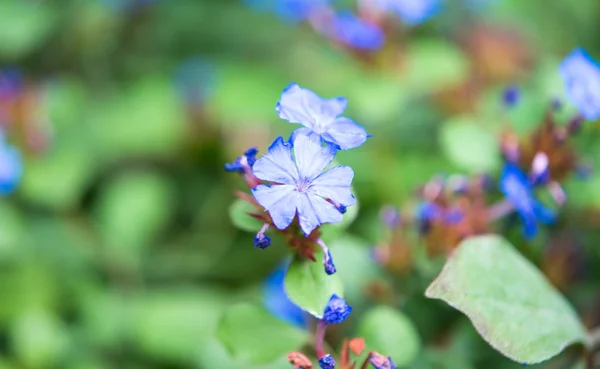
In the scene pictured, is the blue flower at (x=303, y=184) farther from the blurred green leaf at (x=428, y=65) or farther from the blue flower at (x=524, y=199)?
the blurred green leaf at (x=428, y=65)

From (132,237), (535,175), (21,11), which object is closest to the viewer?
(535,175)

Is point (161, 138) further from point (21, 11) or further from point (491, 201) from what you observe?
point (491, 201)

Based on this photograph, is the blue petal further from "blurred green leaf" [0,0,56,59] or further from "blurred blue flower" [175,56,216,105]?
"blurred green leaf" [0,0,56,59]

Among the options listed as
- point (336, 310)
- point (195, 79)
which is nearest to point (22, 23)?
point (195, 79)

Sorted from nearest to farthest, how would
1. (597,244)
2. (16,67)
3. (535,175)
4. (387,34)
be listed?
1. (535,175)
2. (597,244)
3. (387,34)
4. (16,67)

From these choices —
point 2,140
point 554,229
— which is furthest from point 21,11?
point 554,229

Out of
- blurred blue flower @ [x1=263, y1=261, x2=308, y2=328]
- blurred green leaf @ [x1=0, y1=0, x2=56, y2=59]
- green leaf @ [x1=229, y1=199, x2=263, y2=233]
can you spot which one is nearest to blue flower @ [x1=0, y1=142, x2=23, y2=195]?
blurred green leaf @ [x1=0, y1=0, x2=56, y2=59]

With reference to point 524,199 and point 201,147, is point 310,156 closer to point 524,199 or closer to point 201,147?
point 524,199
